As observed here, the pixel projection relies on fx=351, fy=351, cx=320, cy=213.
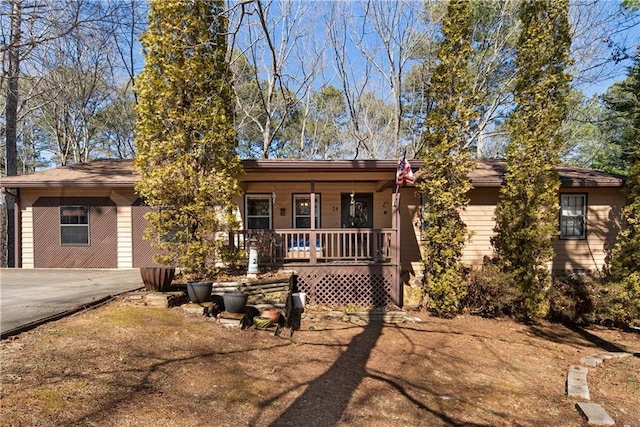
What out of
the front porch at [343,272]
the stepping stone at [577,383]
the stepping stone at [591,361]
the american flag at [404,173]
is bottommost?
the stepping stone at [591,361]

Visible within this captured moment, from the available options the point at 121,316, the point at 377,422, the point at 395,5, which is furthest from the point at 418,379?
the point at 395,5

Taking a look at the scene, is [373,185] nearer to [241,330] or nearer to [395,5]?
[241,330]

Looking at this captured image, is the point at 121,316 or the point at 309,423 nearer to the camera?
the point at 309,423

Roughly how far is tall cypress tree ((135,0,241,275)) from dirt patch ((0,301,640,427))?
6.03ft

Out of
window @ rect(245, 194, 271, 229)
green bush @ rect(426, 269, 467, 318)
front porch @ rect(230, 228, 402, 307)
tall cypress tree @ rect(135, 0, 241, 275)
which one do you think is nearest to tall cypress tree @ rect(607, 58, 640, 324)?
green bush @ rect(426, 269, 467, 318)

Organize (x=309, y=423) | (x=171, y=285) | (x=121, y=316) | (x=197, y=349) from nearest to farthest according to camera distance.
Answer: (x=309, y=423) → (x=197, y=349) → (x=121, y=316) → (x=171, y=285)

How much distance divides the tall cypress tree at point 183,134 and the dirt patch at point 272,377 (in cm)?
184

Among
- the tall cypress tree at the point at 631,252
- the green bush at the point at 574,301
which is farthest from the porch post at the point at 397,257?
the tall cypress tree at the point at 631,252

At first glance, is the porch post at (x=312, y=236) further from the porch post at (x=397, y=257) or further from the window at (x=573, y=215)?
the window at (x=573, y=215)

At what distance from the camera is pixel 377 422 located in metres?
3.53

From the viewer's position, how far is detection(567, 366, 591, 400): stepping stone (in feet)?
14.4

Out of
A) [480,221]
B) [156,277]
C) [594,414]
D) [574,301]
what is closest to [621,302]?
[574,301]

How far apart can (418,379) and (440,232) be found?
4105 mm

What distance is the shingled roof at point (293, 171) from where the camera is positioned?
8.47 meters
